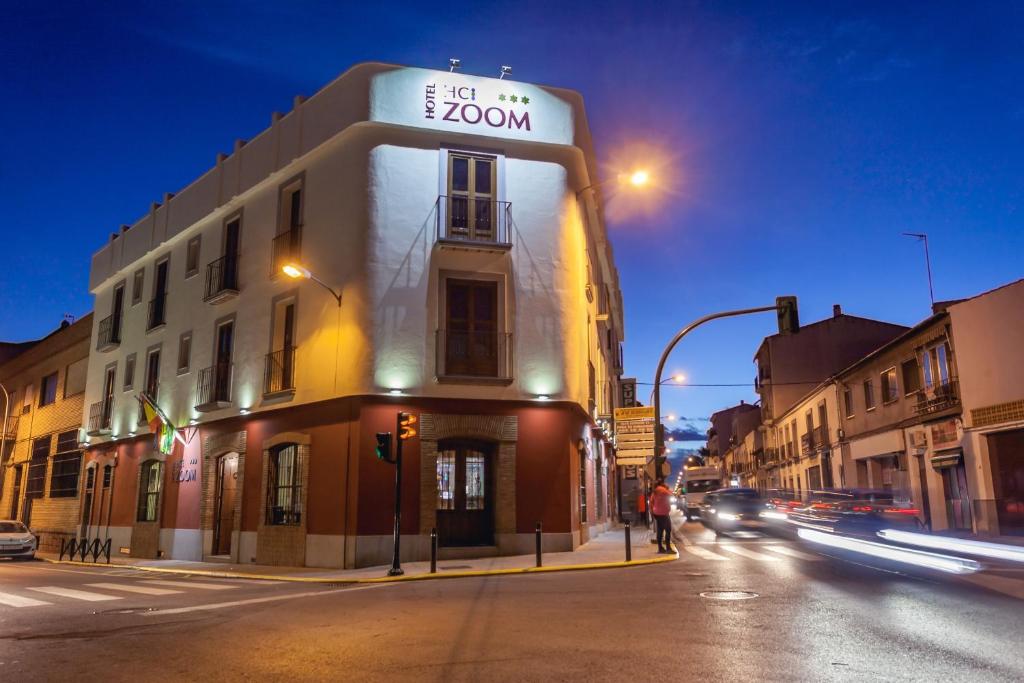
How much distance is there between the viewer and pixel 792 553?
50.2ft

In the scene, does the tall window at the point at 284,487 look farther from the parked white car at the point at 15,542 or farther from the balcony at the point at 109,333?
the parked white car at the point at 15,542

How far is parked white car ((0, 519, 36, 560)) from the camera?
25.7 meters

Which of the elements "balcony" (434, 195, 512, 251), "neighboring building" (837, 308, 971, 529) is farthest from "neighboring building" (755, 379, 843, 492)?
"balcony" (434, 195, 512, 251)

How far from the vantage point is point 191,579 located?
1600 centimetres

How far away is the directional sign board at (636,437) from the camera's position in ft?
69.8

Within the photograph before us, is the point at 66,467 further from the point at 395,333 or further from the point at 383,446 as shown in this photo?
the point at 383,446

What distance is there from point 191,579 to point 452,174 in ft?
38.4

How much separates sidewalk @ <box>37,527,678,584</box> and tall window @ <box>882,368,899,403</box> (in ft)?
47.6

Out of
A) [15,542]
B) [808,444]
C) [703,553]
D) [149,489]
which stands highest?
[808,444]

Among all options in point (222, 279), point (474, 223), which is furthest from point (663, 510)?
point (222, 279)

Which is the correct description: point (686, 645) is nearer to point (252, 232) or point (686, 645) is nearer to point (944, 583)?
point (944, 583)

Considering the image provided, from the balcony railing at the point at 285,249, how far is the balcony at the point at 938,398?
68.1 ft

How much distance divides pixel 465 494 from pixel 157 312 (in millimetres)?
14862

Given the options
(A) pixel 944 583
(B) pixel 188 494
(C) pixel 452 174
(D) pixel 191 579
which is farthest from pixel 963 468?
(B) pixel 188 494
